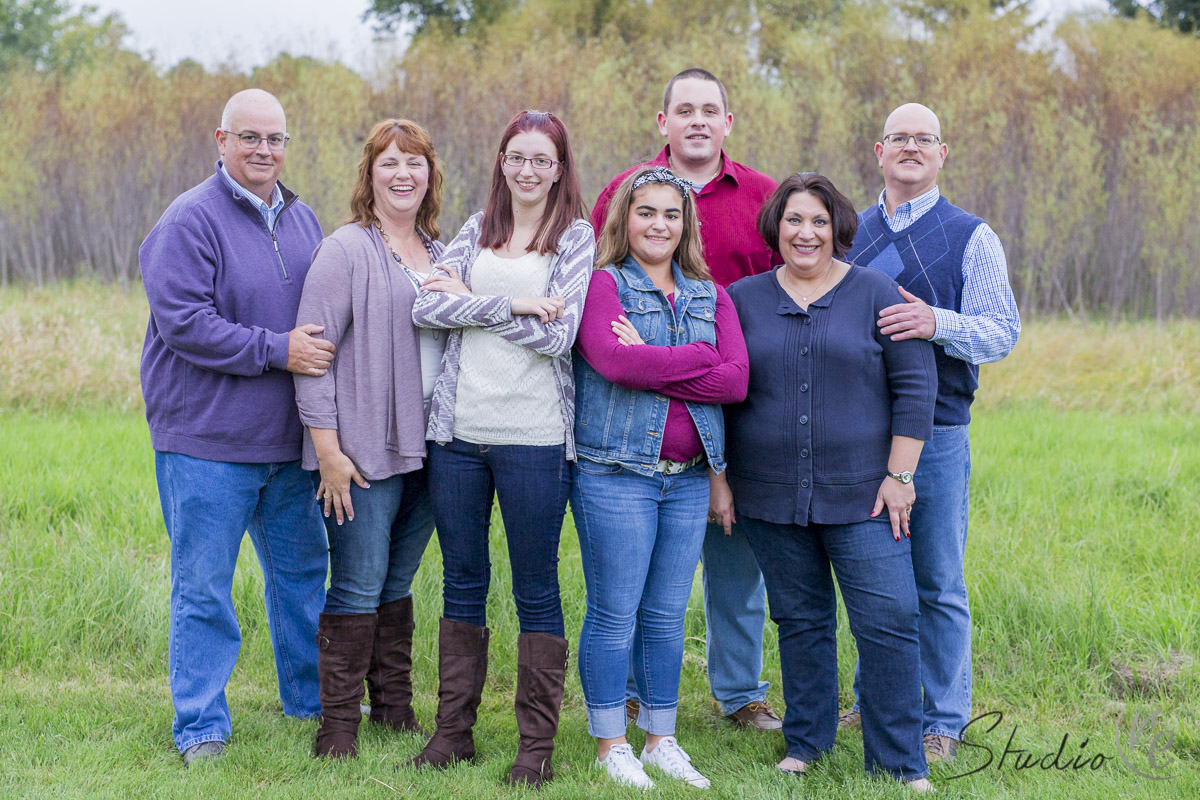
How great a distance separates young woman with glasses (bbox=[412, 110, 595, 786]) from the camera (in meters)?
2.84

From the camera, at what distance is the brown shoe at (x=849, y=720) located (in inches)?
137

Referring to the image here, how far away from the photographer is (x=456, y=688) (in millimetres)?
3047

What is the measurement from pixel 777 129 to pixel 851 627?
12.8 metres

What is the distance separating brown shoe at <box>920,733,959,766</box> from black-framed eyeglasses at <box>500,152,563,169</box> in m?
2.23

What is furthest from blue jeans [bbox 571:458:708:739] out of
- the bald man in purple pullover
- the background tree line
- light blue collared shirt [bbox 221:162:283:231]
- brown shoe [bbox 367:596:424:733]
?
the background tree line

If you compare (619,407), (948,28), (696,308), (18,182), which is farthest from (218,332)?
(948,28)

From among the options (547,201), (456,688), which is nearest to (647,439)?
(547,201)

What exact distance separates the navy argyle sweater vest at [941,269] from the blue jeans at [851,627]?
522 millimetres

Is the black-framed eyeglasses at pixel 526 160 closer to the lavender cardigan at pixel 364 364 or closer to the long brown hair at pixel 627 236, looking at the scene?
the long brown hair at pixel 627 236

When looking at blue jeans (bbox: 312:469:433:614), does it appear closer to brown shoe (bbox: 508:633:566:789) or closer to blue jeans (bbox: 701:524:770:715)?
brown shoe (bbox: 508:633:566:789)

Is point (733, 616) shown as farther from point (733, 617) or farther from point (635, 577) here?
point (635, 577)

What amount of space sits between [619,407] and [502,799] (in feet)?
3.95

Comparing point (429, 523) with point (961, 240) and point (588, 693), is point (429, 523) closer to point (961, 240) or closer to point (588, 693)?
point (588, 693)

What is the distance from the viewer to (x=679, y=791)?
2889 millimetres
